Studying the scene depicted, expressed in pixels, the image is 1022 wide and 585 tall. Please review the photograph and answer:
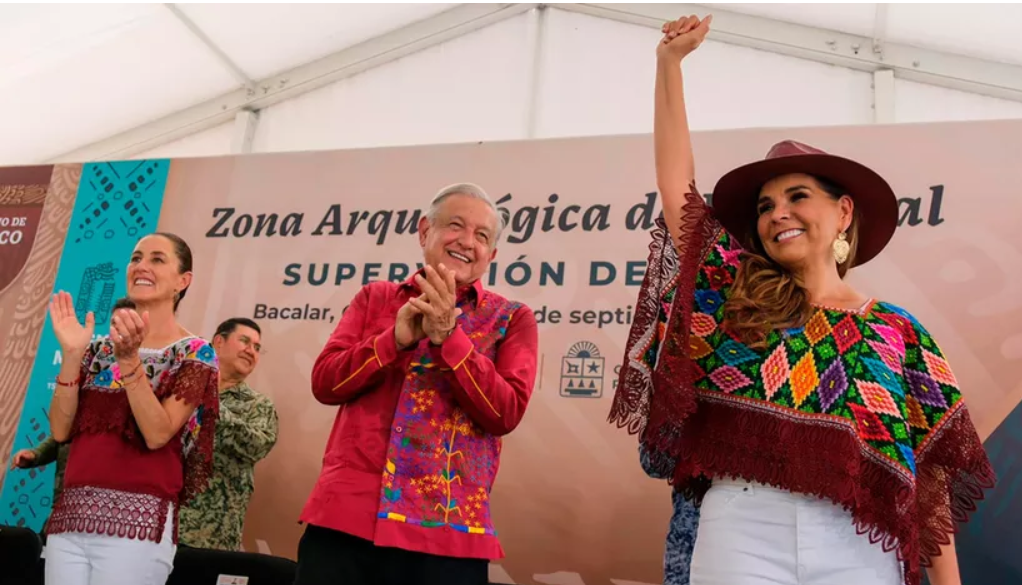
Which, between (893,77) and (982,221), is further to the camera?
(893,77)

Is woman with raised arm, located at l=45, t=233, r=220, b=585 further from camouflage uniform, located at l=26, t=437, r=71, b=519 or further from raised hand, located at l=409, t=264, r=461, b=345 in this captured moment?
camouflage uniform, located at l=26, t=437, r=71, b=519

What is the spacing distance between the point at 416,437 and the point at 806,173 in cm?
87

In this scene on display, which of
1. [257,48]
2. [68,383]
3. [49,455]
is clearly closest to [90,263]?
[49,455]

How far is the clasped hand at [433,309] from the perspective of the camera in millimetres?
1593

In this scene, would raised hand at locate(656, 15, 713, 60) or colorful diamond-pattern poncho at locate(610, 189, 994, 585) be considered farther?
raised hand at locate(656, 15, 713, 60)

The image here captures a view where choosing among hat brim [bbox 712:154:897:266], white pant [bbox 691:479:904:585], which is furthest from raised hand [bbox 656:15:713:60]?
white pant [bbox 691:479:904:585]

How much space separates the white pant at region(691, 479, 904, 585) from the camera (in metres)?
1.37

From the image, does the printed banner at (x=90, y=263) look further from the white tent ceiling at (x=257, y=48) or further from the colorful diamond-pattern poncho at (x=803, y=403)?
the colorful diamond-pattern poncho at (x=803, y=403)

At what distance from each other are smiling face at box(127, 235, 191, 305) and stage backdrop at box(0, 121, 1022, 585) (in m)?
1.41

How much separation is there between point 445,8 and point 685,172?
162 inches

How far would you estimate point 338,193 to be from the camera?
3963mm

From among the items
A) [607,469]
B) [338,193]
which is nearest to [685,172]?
[607,469]

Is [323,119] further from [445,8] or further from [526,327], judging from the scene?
[526,327]

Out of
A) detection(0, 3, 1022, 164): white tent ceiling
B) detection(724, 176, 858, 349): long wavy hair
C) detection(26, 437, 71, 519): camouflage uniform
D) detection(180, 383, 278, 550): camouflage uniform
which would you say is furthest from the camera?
detection(0, 3, 1022, 164): white tent ceiling
